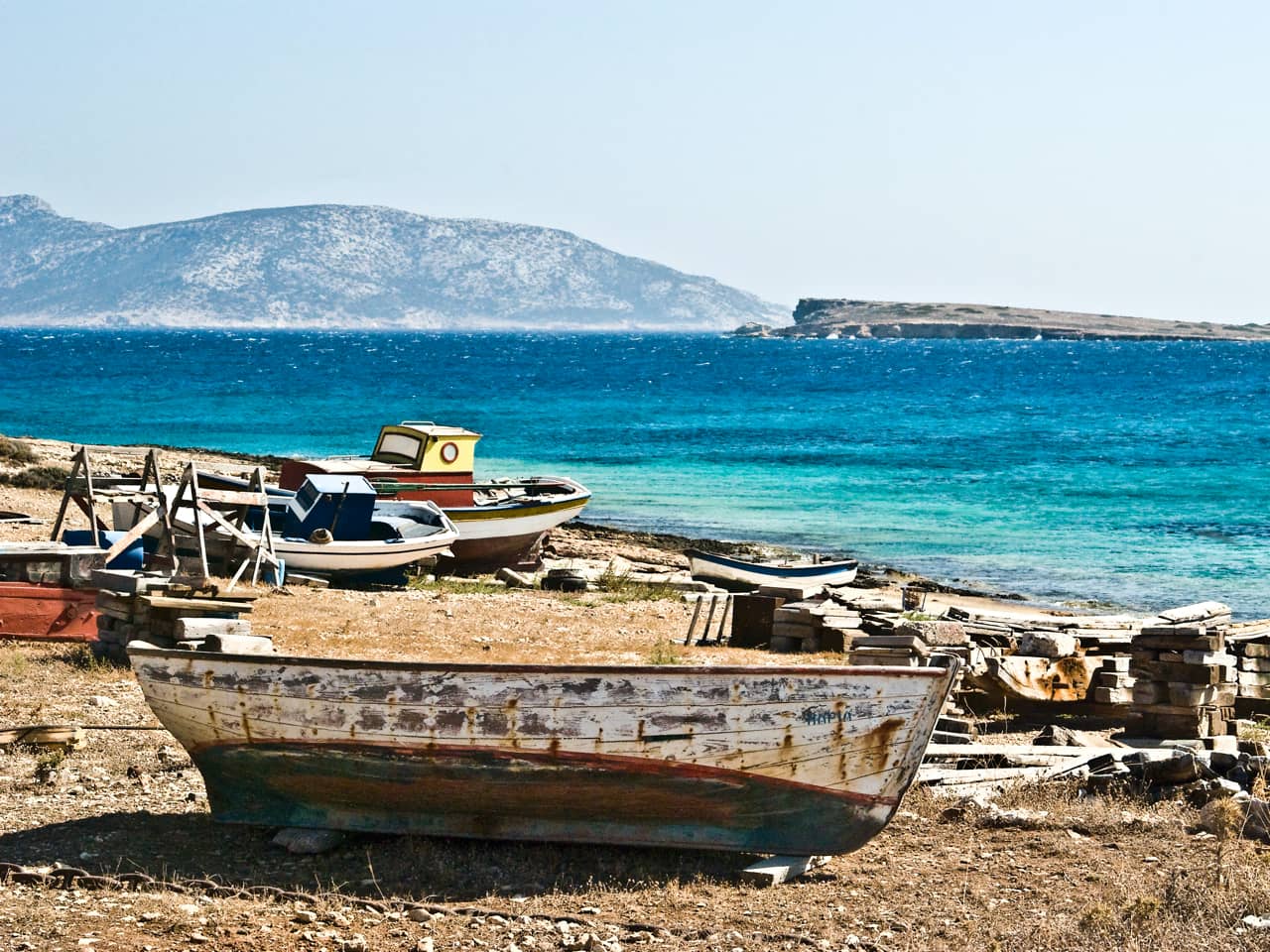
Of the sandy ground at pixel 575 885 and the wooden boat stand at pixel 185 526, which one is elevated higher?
the wooden boat stand at pixel 185 526

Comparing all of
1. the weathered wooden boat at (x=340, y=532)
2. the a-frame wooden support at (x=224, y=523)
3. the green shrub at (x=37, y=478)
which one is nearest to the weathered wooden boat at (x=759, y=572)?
the weathered wooden boat at (x=340, y=532)

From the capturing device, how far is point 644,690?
8797 millimetres

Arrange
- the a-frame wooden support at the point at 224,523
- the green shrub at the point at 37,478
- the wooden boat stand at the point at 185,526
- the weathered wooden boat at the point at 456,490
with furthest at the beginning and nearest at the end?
1. the green shrub at the point at 37,478
2. the weathered wooden boat at the point at 456,490
3. the a-frame wooden support at the point at 224,523
4. the wooden boat stand at the point at 185,526

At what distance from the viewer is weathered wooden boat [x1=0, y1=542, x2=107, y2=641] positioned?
1445 centimetres

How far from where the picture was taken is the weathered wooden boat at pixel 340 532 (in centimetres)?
1973

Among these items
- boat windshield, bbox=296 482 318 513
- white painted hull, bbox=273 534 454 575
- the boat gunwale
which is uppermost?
the boat gunwale

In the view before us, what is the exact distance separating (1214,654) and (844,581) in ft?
37.6

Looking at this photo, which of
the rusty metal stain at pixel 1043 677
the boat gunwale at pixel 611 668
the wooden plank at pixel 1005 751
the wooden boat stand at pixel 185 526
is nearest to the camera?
the boat gunwale at pixel 611 668

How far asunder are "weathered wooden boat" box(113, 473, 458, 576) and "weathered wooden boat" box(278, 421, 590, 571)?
73.3 inches

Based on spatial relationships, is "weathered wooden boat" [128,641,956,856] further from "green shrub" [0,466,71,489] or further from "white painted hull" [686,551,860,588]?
"green shrub" [0,466,71,489]

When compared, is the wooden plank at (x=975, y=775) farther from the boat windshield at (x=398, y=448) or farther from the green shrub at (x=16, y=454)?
the green shrub at (x=16, y=454)

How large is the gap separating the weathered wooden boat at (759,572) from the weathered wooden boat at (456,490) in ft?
8.97

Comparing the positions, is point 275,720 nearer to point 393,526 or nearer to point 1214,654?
point 1214,654

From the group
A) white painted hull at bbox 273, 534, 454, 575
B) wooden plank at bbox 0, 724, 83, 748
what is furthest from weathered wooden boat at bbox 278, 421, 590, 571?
wooden plank at bbox 0, 724, 83, 748
